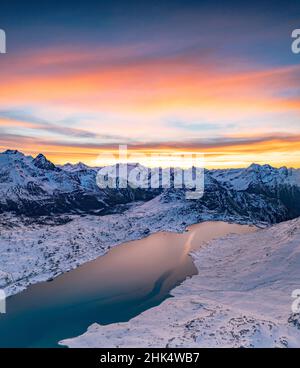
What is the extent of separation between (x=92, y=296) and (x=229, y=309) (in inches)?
1539

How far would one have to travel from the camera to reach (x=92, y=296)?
89.9 m

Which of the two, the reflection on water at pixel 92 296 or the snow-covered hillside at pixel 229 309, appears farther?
the reflection on water at pixel 92 296

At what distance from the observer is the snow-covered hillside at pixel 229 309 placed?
2288 inches

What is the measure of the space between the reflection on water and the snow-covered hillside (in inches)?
209

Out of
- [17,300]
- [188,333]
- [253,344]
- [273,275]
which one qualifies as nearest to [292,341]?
[253,344]

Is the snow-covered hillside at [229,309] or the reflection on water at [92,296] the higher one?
the snow-covered hillside at [229,309]

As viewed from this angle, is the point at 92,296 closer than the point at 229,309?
No

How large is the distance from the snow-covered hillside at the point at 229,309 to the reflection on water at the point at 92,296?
5306 mm

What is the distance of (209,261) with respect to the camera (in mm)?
127062

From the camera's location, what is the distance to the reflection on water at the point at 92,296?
69188 mm

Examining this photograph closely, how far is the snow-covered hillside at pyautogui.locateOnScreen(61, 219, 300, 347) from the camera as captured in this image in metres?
58.1

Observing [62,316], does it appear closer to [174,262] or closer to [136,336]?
[136,336]
